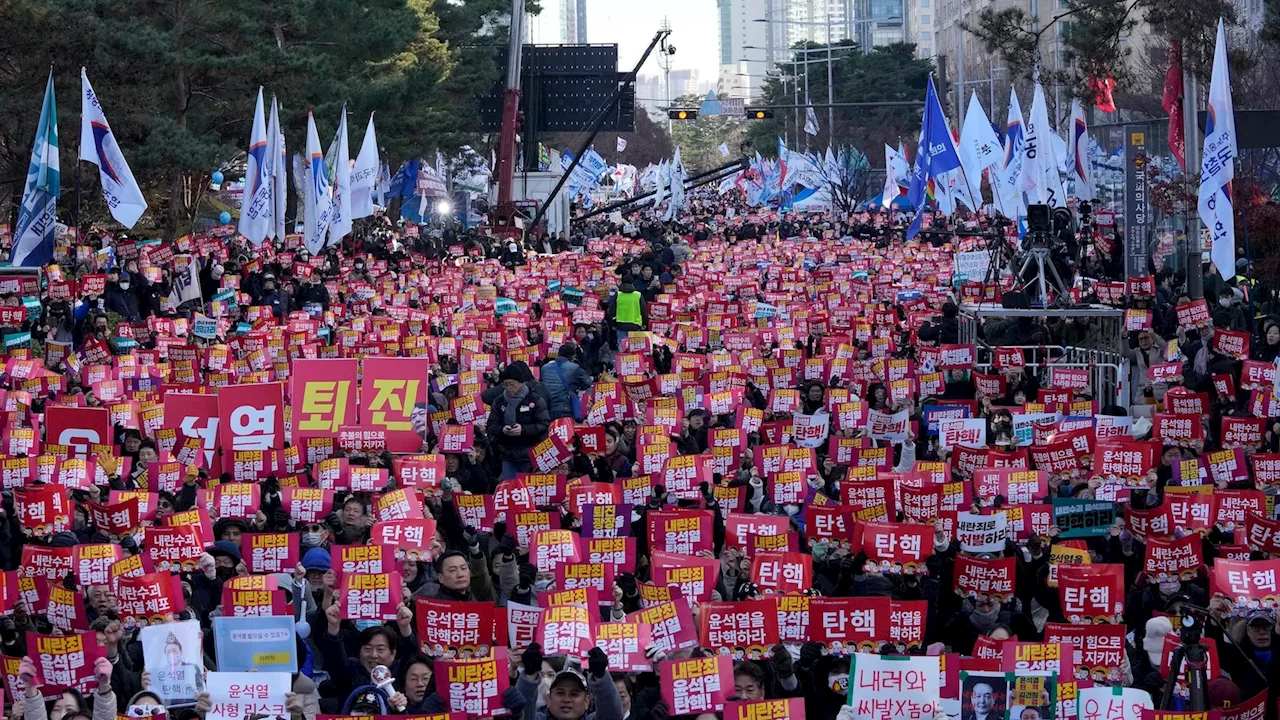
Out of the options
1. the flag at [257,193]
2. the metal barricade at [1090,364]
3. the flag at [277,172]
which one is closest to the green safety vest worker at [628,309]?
the metal barricade at [1090,364]

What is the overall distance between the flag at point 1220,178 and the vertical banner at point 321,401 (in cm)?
741

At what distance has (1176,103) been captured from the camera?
2297cm

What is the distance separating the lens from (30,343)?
22094 millimetres

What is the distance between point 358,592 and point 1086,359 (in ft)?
38.1

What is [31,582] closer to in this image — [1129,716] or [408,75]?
[1129,716]

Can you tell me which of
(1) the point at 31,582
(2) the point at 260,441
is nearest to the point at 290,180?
(2) the point at 260,441

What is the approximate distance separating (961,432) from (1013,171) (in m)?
17.2

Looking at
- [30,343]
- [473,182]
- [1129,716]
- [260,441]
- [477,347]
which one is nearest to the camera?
[1129,716]

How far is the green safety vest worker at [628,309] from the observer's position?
2264 centimetres

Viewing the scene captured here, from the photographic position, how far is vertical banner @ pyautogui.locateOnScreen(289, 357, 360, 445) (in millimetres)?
14633

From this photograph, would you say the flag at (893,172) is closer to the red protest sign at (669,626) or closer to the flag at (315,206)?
the flag at (315,206)

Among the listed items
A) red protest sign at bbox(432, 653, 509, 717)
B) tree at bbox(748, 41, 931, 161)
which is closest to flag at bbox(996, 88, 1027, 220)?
red protest sign at bbox(432, 653, 509, 717)

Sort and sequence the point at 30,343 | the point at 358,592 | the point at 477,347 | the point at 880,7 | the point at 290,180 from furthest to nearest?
the point at 880,7 < the point at 290,180 < the point at 30,343 < the point at 477,347 < the point at 358,592

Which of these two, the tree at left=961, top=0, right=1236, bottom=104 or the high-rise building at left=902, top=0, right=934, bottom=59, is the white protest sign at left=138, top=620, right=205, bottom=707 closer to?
the tree at left=961, top=0, right=1236, bottom=104
